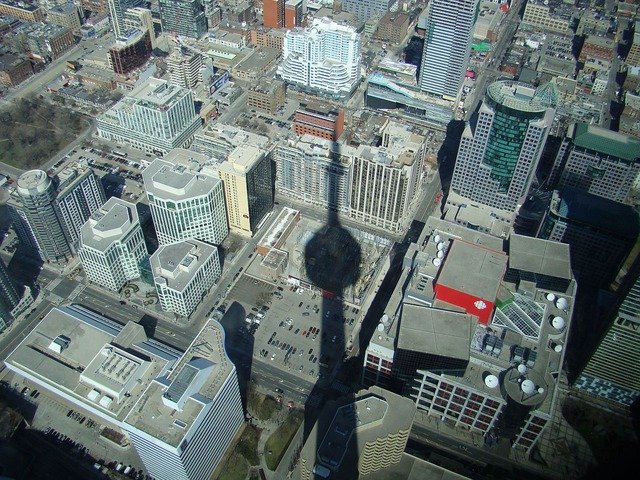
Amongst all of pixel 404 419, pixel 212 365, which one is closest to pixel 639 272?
pixel 404 419

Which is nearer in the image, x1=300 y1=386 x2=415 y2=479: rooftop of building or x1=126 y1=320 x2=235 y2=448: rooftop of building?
x1=300 y1=386 x2=415 y2=479: rooftop of building

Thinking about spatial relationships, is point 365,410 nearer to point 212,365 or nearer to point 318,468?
point 318,468

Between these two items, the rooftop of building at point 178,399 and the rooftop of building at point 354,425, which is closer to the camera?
the rooftop of building at point 354,425

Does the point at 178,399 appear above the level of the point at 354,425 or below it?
above

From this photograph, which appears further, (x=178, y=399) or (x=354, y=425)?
(x=178, y=399)
